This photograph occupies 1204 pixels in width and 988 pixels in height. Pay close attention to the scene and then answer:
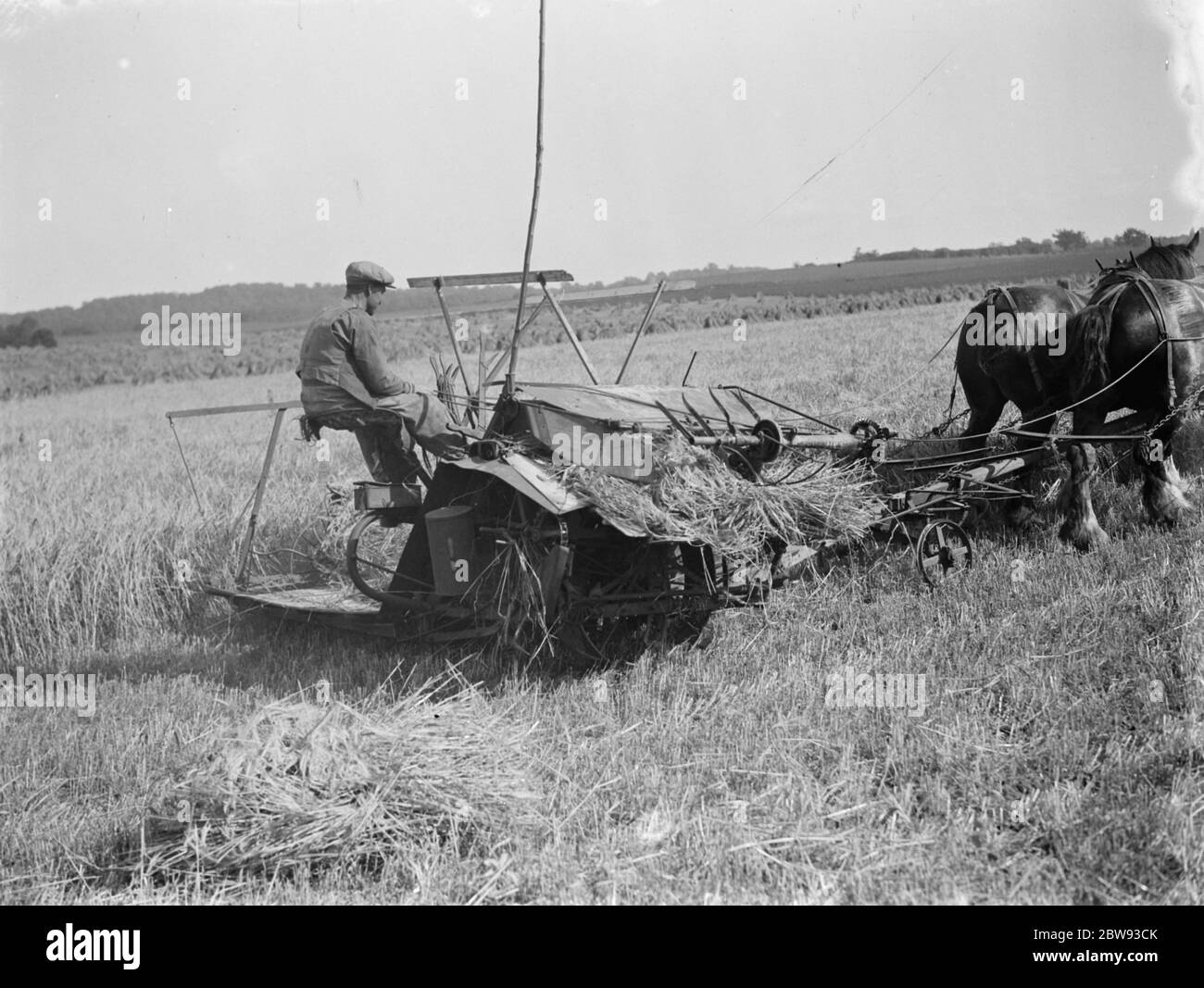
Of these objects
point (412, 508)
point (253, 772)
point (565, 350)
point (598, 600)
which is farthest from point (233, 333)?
point (565, 350)

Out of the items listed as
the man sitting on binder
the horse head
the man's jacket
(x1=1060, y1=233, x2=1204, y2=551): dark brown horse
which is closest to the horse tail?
(x1=1060, y1=233, x2=1204, y2=551): dark brown horse

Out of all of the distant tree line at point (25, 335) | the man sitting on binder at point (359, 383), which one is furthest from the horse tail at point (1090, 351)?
the distant tree line at point (25, 335)

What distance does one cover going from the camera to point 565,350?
80.1ft

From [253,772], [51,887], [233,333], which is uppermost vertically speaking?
[233,333]

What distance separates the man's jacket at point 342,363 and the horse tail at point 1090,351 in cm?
507

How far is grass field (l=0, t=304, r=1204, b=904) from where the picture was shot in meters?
3.84

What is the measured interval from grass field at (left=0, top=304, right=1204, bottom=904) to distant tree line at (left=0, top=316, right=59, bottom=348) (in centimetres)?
3619

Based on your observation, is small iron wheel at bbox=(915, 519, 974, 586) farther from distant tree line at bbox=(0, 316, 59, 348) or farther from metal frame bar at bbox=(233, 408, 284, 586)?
distant tree line at bbox=(0, 316, 59, 348)

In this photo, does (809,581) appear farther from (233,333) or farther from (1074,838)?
(233,333)

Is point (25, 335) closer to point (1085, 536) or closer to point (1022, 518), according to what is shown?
point (1022, 518)

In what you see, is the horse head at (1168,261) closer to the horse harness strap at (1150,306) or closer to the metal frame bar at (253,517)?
the horse harness strap at (1150,306)

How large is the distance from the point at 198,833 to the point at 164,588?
Result: 3906 millimetres

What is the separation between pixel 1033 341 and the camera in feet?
27.3

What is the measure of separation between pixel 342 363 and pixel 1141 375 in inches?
224
